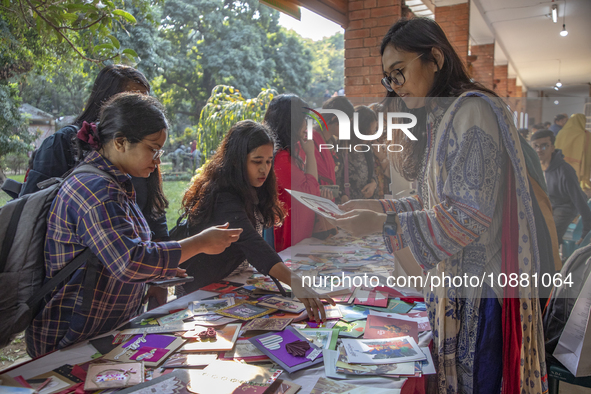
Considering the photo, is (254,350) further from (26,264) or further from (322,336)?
(26,264)

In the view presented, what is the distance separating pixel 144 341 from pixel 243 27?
49.9ft

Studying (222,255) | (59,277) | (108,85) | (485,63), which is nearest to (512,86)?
(485,63)

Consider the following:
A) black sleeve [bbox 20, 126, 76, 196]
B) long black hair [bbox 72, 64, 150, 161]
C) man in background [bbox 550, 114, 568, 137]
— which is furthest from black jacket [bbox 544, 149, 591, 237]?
black sleeve [bbox 20, 126, 76, 196]

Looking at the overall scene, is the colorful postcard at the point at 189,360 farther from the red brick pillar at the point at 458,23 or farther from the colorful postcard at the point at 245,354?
the red brick pillar at the point at 458,23

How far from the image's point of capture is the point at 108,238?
3.66ft

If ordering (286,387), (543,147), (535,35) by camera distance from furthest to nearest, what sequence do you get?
(535,35) → (543,147) → (286,387)

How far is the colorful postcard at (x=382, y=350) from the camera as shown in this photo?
3.70ft

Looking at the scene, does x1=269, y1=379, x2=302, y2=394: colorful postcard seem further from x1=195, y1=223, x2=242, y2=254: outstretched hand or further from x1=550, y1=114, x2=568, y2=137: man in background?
x1=550, y1=114, x2=568, y2=137: man in background

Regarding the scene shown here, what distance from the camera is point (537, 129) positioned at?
4332 mm

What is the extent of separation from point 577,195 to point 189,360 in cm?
445

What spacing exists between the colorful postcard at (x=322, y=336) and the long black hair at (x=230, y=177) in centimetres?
77

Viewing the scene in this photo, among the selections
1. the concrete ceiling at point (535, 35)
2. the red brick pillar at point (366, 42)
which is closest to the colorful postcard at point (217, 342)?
the red brick pillar at point (366, 42)

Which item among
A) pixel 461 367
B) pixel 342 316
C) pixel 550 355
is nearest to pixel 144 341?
pixel 342 316

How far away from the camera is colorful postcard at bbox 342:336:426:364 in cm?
113
